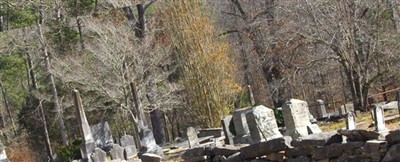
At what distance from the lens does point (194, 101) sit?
945 inches

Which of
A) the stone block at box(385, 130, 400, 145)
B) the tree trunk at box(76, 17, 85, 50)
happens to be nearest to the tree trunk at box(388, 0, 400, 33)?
the stone block at box(385, 130, 400, 145)

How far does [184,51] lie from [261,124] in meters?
11.5

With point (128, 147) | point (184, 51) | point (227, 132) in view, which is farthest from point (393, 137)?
point (184, 51)

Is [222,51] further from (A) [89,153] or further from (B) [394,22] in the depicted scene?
(A) [89,153]

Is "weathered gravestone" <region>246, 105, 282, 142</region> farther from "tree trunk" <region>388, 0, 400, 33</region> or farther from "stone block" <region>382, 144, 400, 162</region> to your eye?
"tree trunk" <region>388, 0, 400, 33</region>

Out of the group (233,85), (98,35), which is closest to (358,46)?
(233,85)

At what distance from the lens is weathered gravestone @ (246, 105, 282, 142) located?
43.4 ft

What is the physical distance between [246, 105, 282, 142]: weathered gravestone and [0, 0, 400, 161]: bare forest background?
6.32 meters

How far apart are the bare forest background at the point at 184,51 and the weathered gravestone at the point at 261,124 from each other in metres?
6.32

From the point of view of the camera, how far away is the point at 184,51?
79.9 ft

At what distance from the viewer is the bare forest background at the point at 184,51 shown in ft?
67.6

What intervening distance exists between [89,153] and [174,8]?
30.4 feet

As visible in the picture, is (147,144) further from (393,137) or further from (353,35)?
(393,137)

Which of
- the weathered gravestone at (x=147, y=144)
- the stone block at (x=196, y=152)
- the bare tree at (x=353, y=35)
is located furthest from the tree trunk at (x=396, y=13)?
the stone block at (x=196, y=152)
